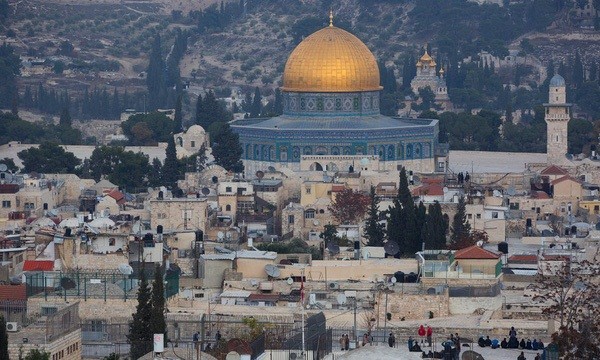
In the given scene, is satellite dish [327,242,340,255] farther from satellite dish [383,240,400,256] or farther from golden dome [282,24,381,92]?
golden dome [282,24,381,92]

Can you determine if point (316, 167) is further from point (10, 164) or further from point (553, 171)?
point (10, 164)

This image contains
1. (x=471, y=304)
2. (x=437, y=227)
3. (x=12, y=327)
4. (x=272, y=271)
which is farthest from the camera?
(x=437, y=227)

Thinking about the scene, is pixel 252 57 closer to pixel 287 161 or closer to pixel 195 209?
pixel 287 161

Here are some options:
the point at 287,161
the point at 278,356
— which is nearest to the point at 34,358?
the point at 278,356

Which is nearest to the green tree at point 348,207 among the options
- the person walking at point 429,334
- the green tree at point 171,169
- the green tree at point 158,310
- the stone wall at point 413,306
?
the green tree at point 171,169

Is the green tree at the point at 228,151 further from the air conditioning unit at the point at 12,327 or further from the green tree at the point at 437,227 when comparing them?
the air conditioning unit at the point at 12,327

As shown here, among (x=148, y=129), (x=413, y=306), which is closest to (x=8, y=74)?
(x=148, y=129)
